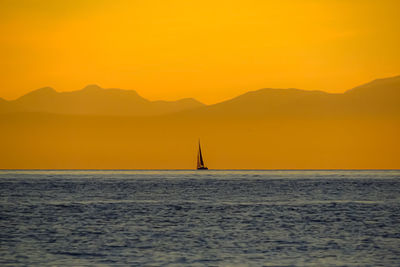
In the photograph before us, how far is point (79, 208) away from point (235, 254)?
139 ft

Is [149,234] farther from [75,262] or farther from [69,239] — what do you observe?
[75,262]

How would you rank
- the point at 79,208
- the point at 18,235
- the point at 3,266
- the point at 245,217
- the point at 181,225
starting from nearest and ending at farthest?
the point at 3,266 < the point at 18,235 < the point at 181,225 < the point at 245,217 < the point at 79,208

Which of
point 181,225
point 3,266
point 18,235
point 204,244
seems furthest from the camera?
point 181,225

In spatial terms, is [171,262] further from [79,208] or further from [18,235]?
[79,208]

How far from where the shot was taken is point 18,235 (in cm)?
5084

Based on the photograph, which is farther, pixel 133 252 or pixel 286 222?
pixel 286 222

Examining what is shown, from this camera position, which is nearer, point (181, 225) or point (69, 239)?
point (69, 239)

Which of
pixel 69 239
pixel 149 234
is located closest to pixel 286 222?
pixel 149 234

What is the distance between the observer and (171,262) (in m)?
38.8


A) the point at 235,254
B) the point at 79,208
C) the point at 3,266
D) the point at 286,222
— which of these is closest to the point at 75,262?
the point at 3,266

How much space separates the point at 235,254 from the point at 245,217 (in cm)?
2648

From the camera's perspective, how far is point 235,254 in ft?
137

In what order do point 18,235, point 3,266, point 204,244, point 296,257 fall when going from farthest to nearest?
point 18,235, point 204,244, point 296,257, point 3,266

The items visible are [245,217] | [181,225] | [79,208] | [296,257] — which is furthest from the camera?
[79,208]
